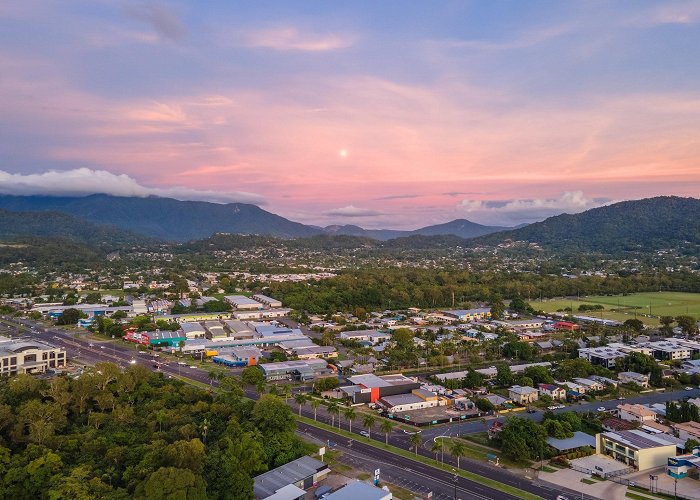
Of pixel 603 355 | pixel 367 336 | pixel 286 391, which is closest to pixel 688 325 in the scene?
pixel 603 355

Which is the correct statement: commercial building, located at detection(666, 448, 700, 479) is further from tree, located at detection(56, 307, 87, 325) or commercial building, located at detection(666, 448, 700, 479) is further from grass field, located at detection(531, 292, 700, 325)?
tree, located at detection(56, 307, 87, 325)

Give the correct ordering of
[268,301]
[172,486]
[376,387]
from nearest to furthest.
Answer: [172,486]
[376,387]
[268,301]

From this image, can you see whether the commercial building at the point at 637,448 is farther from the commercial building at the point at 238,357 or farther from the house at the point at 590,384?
the commercial building at the point at 238,357

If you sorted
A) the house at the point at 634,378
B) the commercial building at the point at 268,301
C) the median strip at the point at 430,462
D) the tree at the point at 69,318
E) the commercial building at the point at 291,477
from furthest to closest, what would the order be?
the commercial building at the point at 268,301 < the tree at the point at 69,318 < the house at the point at 634,378 < the median strip at the point at 430,462 < the commercial building at the point at 291,477

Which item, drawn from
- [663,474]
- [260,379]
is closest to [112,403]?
[260,379]

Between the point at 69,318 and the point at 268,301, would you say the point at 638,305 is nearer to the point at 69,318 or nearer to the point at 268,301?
the point at 268,301

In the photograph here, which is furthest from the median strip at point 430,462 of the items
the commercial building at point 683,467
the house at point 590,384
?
the house at point 590,384
